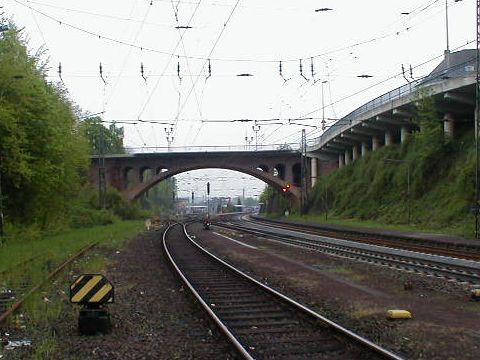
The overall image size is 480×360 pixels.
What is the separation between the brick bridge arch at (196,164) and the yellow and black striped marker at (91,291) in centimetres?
7787

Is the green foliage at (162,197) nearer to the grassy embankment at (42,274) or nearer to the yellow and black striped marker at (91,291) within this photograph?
the grassy embankment at (42,274)

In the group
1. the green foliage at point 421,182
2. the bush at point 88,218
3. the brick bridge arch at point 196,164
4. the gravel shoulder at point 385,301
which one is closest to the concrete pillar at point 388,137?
the green foliage at point 421,182

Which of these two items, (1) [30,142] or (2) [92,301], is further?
(1) [30,142]

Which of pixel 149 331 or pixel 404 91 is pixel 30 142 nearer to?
pixel 149 331

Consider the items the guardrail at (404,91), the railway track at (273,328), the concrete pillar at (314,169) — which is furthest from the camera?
the concrete pillar at (314,169)

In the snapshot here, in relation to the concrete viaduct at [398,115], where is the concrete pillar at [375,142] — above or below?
below

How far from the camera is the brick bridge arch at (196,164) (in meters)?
88.9

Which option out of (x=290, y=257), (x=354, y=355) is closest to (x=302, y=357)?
(x=354, y=355)

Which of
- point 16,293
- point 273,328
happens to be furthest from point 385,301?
point 16,293

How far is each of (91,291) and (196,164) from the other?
80091 mm

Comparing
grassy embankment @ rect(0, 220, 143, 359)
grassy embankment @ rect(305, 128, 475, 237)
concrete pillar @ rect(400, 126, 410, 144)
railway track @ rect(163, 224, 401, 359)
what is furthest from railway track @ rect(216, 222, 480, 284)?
concrete pillar @ rect(400, 126, 410, 144)

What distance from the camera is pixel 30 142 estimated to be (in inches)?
1439

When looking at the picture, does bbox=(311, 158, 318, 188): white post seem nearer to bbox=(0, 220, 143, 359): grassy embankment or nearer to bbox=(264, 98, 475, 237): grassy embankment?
bbox=(264, 98, 475, 237): grassy embankment

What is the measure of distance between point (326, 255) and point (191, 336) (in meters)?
16.0
